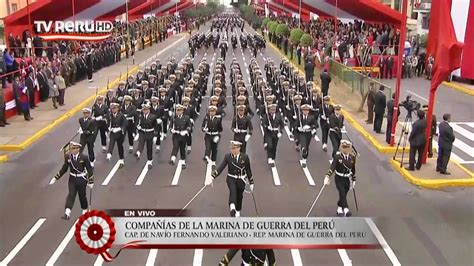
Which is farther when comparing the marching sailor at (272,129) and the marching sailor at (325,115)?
the marching sailor at (325,115)

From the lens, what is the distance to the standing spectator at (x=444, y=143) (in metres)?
12.9

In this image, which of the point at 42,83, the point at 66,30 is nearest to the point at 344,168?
the point at 42,83

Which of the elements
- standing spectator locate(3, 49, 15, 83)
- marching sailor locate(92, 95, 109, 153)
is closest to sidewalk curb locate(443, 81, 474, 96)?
marching sailor locate(92, 95, 109, 153)

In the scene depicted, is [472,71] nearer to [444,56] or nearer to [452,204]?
[444,56]

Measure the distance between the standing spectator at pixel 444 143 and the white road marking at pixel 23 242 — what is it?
31.3ft

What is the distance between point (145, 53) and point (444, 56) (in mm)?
37112

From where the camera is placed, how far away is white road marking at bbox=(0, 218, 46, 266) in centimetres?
904

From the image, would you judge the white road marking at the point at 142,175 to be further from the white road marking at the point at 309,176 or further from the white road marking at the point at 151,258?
the white road marking at the point at 309,176

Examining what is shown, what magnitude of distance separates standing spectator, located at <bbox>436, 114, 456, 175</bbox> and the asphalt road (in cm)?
109

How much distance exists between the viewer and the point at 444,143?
516 inches

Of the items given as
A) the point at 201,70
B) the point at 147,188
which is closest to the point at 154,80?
the point at 201,70

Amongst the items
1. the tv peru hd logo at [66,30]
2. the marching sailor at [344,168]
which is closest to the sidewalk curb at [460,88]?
the marching sailor at [344,168]

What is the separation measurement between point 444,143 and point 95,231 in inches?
366

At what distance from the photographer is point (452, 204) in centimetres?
1170
